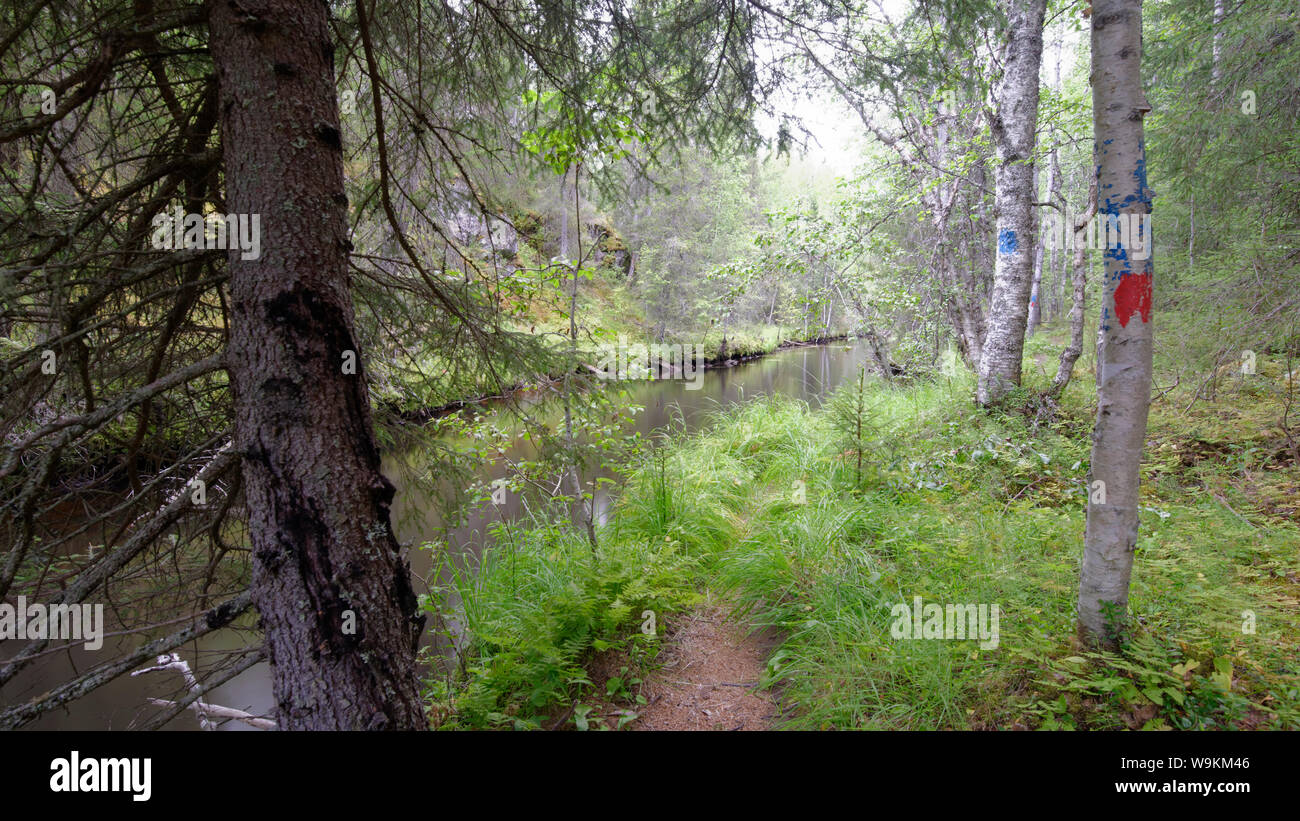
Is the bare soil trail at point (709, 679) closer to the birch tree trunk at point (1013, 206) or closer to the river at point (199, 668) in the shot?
the river at point (199, 668)

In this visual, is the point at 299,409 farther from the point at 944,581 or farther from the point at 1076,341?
Result: the point at 1076,341

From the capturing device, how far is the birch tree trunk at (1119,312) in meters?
2.07

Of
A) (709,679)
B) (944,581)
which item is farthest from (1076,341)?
→ (709,679)

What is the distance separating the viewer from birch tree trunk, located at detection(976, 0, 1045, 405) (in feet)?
17.3

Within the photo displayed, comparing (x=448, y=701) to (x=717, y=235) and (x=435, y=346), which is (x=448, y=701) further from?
(x=717, y=235)

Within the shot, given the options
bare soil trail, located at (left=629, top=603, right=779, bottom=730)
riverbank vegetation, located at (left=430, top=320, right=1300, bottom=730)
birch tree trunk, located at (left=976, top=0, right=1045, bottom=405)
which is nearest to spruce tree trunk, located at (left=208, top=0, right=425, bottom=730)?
riverbank vegetation, located at (left=430, top=320, right=1300, bottom=730)

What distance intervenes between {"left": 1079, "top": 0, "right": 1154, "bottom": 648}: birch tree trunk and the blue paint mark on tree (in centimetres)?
383

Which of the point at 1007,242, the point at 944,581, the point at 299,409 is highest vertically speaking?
the point at 1007,242

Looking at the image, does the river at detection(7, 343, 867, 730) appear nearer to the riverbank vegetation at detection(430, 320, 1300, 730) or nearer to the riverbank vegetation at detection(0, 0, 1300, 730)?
the riverbank vegetation at detection(0, 0, 1300, 730)

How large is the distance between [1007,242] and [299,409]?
262 inches

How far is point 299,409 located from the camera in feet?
5.64
